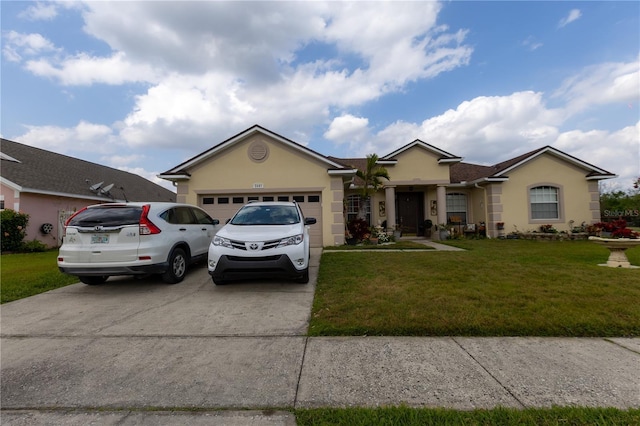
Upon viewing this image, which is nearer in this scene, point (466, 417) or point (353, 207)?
point (466, 417)

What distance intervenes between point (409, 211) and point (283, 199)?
294 inches

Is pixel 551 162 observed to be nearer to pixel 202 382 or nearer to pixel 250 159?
pixel 250 159

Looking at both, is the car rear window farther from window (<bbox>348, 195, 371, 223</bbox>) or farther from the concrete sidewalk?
window (<bbox>348, 195, 371, 223</bbox>)

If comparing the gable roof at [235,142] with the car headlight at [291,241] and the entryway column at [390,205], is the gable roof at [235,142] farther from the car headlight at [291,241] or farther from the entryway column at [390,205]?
the car headlight at [291,241]

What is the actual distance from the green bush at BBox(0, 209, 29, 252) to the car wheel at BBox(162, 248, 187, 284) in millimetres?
10860

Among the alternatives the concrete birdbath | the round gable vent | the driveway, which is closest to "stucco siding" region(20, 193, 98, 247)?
the round gable vent

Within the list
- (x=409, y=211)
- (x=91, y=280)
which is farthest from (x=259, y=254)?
(x=409, y=211)

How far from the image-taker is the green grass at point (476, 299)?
345 cm

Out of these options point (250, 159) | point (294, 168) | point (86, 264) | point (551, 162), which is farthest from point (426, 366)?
point (551, 162)

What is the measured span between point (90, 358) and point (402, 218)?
1419cm

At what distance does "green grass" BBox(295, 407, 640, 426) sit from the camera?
191 cm

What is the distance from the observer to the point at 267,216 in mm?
6258

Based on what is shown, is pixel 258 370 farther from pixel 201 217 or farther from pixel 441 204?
pixel 441 204

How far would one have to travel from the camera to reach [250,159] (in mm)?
11406
